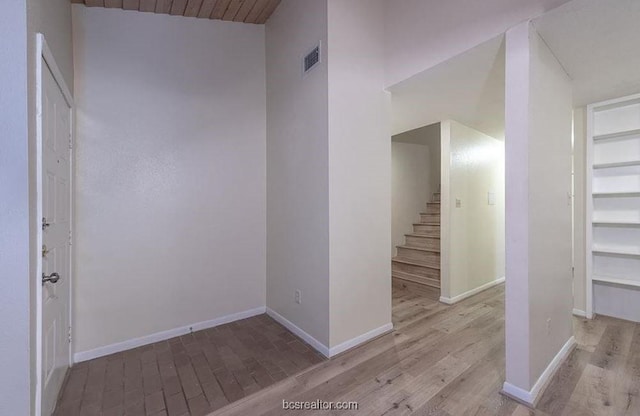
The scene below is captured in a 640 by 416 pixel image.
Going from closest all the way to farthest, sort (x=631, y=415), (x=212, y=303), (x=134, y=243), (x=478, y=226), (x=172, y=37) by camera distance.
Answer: (x=631, y=415), (x=134, y=243), (x=172, y=37), (x=212, y=303), (x=478, y=226)

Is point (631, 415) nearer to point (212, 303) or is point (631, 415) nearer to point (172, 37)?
point (212, 303)

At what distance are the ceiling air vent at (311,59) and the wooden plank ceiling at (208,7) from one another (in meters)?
0.85

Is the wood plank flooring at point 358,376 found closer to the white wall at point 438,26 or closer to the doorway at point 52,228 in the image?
the doorway at point 52,228

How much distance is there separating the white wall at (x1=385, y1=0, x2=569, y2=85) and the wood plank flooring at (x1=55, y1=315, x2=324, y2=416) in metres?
2.47

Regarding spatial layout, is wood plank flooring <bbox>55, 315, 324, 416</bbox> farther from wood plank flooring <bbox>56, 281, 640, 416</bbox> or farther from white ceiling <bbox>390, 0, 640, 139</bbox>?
white ceiling <bbox>390, 0, 640, 139</bbox>

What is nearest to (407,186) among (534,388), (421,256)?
(421,256)

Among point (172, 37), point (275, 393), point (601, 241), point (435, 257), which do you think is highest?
point (172, 37)

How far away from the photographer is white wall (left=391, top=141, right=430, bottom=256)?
489 cm

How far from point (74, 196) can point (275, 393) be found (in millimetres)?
2088

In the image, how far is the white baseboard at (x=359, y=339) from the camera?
2.22 metres

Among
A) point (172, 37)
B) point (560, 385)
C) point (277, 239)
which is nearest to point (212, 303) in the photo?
point (277, 239)

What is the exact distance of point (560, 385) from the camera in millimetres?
1836

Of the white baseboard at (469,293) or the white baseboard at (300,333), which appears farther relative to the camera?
the white baseboard at (469,293)

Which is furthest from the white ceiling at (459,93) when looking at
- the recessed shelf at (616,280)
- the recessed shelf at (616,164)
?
the recessed shelf at (616,280)
